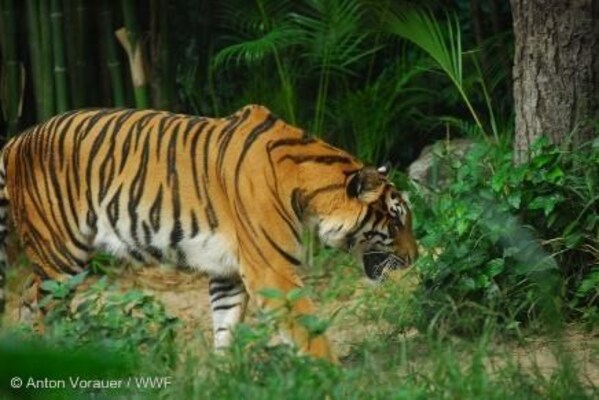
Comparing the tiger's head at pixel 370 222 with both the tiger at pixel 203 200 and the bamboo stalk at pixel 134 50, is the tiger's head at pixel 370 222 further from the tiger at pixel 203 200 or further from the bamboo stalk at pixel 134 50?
the bamboo stalk at pixel 134 50

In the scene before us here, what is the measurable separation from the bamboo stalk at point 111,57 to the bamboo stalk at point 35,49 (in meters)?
0.40

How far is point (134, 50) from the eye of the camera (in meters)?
7.25

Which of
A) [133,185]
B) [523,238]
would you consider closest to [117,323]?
[133,185]

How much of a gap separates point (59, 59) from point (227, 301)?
8.97 ft

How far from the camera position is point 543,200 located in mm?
4824

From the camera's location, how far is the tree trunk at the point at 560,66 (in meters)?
4.96

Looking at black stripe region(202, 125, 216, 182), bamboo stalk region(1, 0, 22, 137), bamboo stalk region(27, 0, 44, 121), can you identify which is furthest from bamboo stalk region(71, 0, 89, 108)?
black stripe region(202, 125, 216, 182)

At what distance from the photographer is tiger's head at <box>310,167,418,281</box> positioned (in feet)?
15.8

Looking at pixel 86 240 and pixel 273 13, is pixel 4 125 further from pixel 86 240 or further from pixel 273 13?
pixel 86 240

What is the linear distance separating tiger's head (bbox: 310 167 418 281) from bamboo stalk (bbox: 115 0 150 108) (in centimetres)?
279

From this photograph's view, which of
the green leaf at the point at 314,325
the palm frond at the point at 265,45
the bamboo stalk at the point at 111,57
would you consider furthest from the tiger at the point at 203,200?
the bamboo stalk at the point at 111,57

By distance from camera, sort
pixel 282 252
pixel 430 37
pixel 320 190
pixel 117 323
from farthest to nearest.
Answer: pixel 430 37 → pixel 320 190 → pixel 282 252 → pixel 117 323

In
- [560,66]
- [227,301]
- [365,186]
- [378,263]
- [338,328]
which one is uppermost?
[560,66]

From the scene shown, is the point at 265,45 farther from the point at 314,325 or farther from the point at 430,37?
the point at 314,325
